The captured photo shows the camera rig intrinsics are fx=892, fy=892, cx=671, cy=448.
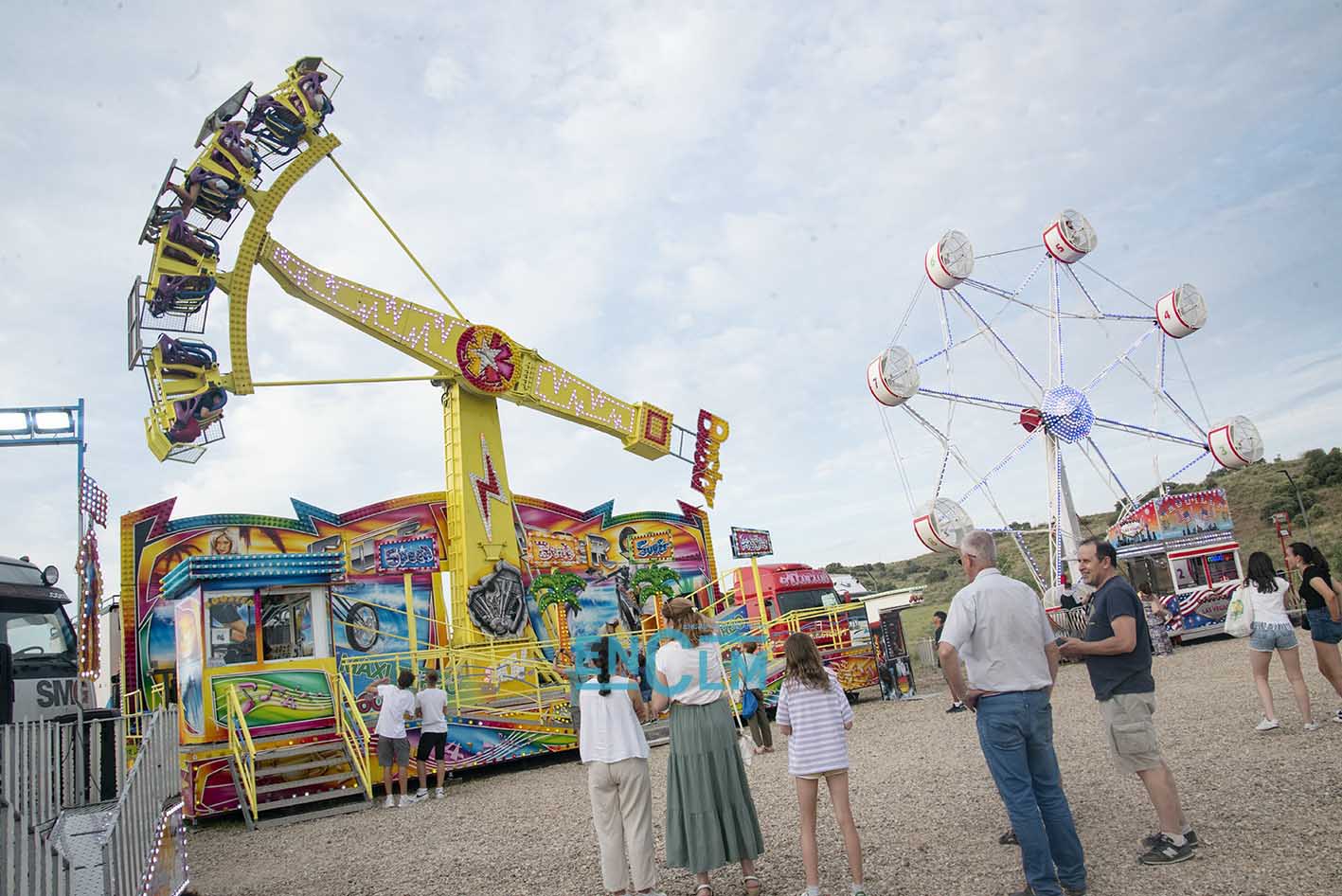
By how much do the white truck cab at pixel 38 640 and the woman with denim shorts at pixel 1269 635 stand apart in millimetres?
11771

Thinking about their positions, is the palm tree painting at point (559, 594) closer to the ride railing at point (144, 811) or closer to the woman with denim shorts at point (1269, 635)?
the ride railing at point (144, 811)

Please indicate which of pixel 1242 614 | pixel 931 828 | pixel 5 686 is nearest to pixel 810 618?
Result: pixel 1242 614

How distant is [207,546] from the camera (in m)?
18.2

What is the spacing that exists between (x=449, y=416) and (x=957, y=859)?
1644 cm

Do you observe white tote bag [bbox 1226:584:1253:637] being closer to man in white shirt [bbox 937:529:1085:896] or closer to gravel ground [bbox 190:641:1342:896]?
gravel ground [bbox 190:641:1342:896]

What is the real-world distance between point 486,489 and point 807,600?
8871 millimetres

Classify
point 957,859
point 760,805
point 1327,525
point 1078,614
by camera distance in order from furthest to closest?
point 1327,525
point 1078,614
point 760,805
point 957,859

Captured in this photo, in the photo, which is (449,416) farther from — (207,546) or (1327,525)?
(1327,525)

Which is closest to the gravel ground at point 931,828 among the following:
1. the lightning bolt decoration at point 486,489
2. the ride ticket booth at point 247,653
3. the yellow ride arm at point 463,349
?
the ride ticket booth at point 247,653

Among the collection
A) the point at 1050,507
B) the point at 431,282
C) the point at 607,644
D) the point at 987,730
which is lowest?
the point at 987,730

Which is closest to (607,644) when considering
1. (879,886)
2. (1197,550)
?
(879,886)

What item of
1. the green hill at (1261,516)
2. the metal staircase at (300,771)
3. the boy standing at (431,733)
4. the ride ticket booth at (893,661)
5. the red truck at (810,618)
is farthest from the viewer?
the green hill at (1261,516)

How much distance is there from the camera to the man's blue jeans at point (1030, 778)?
420 centimetres

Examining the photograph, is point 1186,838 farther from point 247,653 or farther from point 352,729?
point 247,653
